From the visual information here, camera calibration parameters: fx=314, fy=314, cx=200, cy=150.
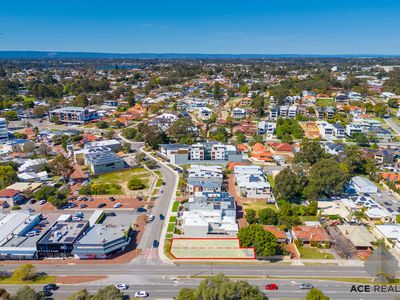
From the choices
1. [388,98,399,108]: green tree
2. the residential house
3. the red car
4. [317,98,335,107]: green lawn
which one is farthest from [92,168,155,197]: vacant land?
[388,98,399,108]: green tree

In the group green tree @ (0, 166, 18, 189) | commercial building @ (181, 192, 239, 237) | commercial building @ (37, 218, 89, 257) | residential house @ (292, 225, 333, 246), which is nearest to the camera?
commercial building @ (37, 218, 89, 257)

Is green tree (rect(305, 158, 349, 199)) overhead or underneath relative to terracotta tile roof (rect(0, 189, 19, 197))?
overhead

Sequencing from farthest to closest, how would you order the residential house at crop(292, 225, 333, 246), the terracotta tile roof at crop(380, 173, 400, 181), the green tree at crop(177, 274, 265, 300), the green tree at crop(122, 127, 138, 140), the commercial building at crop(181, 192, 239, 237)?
the green tree at crop(122, 127, 138, 140)
the terracotta tile roof at crop(380, 173, 400, 181)
the commercial building at crop(181, 192, 239, 237)
the residential house at crop(292, 225, 333, 246)
the green tree at crop(177, 274, 265, 300)

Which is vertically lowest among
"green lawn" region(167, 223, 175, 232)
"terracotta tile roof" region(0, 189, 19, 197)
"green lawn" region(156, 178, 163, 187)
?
"green lawn" region(156, 178, 163, 187)

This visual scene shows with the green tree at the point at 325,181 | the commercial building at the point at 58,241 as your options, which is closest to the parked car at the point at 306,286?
the green tree at the point at 325,181

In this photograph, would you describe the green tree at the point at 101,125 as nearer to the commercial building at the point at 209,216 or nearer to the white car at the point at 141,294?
the commercial building at the point at 209,216

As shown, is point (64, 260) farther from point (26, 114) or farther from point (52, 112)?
point (26, 114)

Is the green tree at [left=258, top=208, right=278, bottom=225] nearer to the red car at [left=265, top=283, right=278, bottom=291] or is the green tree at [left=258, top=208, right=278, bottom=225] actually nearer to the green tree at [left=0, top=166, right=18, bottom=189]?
the red car at [left=265, top=283, right=278, bottom=291]
